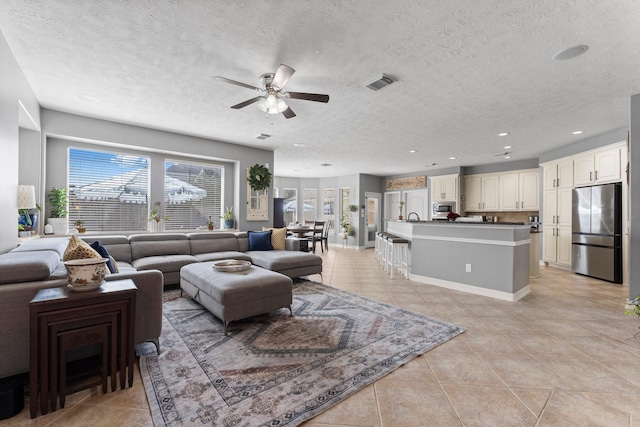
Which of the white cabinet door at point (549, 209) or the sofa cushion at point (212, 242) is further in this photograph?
the white cabinet door at point (549, 209)

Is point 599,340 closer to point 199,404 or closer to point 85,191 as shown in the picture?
point 199,404

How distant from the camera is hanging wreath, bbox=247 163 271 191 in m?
6.08

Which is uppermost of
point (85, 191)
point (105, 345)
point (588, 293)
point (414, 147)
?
point (414, 147)

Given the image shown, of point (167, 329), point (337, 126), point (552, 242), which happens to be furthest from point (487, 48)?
point (552, 242)

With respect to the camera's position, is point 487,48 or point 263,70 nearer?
point 487,48

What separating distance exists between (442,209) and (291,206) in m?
5.25

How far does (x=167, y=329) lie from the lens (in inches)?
110

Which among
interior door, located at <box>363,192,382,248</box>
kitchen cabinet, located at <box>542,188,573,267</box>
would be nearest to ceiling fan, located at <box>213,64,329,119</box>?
kitchen cabinet, located at <box>542,188,573,267</box>

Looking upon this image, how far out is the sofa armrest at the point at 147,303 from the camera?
2.21 meters

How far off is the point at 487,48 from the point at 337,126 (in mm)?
2552

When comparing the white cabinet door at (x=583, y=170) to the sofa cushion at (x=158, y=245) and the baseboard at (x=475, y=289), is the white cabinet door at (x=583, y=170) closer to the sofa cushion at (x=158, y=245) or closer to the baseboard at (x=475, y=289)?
the baseboard at (x=475, y=289)

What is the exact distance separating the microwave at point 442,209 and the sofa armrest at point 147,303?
24.2ft

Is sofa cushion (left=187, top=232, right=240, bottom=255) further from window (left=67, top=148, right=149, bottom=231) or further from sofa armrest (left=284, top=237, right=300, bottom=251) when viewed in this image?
window (left=67, top=148, right=149, bottom=231)

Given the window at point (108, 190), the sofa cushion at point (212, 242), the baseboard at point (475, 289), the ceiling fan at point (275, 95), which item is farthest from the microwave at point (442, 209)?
the window at point (108, 190)
